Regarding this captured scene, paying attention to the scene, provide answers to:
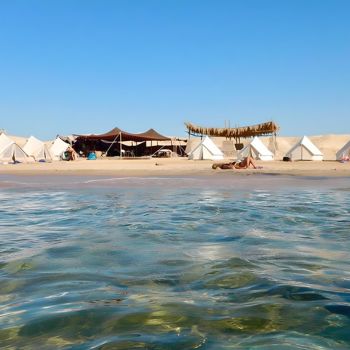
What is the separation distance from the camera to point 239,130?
120 feet

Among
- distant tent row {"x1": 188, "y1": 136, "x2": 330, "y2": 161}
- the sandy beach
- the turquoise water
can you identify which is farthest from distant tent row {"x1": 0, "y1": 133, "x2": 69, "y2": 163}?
the turquoise water

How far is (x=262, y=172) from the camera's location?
18734 millimetres

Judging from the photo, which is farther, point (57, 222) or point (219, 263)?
point (57, 222)

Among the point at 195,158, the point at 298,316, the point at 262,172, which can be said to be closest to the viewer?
the point at 298,316

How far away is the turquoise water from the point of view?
212cm

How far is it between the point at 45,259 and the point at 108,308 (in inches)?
56.5

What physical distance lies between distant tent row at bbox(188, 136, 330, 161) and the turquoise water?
24.9 meters

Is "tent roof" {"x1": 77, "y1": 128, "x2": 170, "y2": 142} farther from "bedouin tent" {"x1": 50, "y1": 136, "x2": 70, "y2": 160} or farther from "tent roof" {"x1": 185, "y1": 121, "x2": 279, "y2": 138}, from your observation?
"tent roof" {"x1": 185, "y1": 121, "x2": 279, "y2": 138}

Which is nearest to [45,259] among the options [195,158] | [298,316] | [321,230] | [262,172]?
[298,316]

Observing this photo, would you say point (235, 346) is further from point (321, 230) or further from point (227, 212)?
point (227, 212)

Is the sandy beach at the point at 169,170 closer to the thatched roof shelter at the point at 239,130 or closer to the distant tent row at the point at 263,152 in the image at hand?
the distant tent row at the point at 263,152

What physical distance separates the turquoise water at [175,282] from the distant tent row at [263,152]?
982 inches

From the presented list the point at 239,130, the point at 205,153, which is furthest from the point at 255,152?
the point at 239,130

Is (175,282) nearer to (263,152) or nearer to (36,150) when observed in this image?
(263,152)
